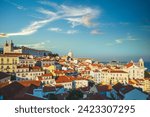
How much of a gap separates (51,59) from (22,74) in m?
2.77

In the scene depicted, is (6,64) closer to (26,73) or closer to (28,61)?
(26,73)

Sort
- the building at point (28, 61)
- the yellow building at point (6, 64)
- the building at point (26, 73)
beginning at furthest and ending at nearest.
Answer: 1. the building at point (28, 61)
2. the building at point (26, 73)
3. the yellow building at point (6, 64)

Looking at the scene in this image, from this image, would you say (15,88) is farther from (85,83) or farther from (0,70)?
(85,83)

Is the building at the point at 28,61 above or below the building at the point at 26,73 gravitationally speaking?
above

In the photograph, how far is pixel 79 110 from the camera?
7.75 ft

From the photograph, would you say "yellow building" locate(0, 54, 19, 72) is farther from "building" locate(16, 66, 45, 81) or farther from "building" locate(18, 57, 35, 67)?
"building" locate(18, 57, 35, 67)

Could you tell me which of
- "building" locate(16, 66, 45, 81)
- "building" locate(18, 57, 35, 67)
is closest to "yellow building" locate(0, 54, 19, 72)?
"building" locate(16, 66, 45, 81)

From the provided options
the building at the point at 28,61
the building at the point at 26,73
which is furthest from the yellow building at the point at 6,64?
the building at the point at 28,61

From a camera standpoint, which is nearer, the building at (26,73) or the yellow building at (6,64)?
the yellow building at (6,64)

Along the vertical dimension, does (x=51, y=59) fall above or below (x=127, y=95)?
above

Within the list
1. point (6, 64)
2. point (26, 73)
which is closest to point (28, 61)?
point (26, 73)

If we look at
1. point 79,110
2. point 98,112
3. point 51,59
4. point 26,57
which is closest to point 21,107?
point 79,110

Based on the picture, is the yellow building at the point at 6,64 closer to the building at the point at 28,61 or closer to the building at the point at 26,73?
the building at the point at 26,73

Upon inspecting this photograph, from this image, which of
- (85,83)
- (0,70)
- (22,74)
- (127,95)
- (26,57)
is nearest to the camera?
(127,95)
